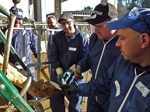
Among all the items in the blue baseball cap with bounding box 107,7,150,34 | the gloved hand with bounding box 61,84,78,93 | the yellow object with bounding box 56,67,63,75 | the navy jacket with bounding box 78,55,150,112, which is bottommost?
the yellow object with bounding box 56,67,63,75

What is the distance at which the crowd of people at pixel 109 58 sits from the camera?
153 centimetres

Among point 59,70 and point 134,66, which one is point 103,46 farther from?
point 59,70

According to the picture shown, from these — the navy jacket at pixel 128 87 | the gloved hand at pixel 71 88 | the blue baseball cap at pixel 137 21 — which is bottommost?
the gloved hand at pixel 71 88

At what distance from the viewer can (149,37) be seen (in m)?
1.51

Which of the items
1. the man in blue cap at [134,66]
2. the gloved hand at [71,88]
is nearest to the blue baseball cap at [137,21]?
the man in blue cap at [134,66]

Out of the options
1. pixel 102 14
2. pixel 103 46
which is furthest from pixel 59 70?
pixel 102 14

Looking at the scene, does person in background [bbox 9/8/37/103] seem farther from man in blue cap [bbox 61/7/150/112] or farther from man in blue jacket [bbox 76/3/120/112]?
man in blue cap [bbox 61/7/150/112]

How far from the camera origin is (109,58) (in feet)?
8.21

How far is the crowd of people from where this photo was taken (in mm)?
1533

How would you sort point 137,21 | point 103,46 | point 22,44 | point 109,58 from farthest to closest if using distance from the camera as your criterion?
point 22,44, point 103,46, point 109,58, point 137,21

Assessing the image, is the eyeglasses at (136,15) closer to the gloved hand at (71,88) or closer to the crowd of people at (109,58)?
the crowd of people at (109,58)

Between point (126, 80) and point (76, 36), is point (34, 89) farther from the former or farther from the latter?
point (76, 36)

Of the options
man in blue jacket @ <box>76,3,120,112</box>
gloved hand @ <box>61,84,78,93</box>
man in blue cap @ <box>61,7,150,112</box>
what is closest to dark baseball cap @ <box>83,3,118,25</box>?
man in blue jacket @ <box>76,3,120,112</box>

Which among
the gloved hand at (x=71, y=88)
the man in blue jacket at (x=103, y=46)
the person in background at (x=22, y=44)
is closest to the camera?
the gloved hand at (x=71, y=88)
